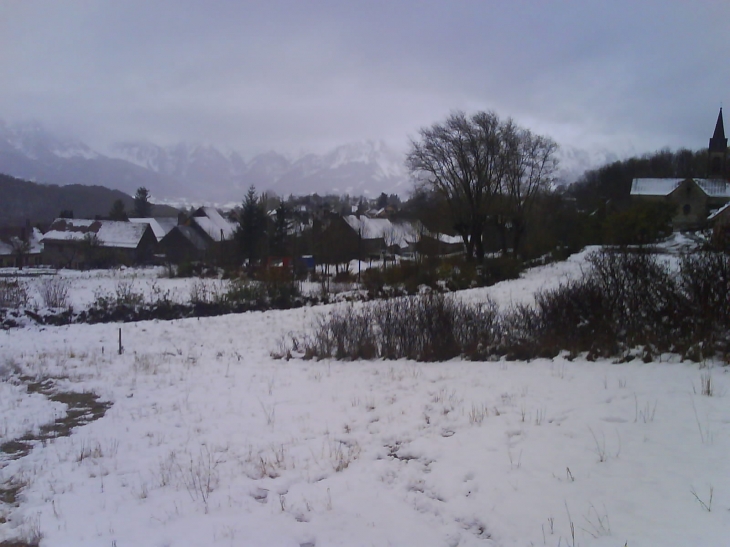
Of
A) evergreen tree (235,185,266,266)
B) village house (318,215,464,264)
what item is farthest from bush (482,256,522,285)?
evergreen tree (235,185,266,266)

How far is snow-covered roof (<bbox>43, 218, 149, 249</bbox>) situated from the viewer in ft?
197

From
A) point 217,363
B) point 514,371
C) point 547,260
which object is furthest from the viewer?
point 547,260

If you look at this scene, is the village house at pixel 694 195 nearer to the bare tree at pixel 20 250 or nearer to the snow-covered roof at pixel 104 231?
the snow-covered roof at pixel 104 231

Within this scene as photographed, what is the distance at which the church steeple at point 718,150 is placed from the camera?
60.2 metres

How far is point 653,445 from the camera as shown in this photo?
4945 mm

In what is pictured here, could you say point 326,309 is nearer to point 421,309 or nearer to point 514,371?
point 421,309

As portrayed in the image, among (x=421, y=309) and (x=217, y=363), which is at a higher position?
(x=421, y=309)

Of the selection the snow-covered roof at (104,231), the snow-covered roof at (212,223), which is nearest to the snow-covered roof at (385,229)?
the snow-covered roof at (212,223)

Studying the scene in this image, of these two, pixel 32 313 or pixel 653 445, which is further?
pixel 32 313

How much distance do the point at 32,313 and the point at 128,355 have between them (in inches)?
320

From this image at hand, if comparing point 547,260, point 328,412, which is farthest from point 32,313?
point 547,260

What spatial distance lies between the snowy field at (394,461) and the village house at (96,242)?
51.2m

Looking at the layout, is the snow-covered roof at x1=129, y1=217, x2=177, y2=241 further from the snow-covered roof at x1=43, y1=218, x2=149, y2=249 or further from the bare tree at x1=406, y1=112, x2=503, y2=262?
the bare tree at x1=406, y1=112, x2=503, y2=262

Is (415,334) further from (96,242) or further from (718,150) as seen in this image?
(718,150)
